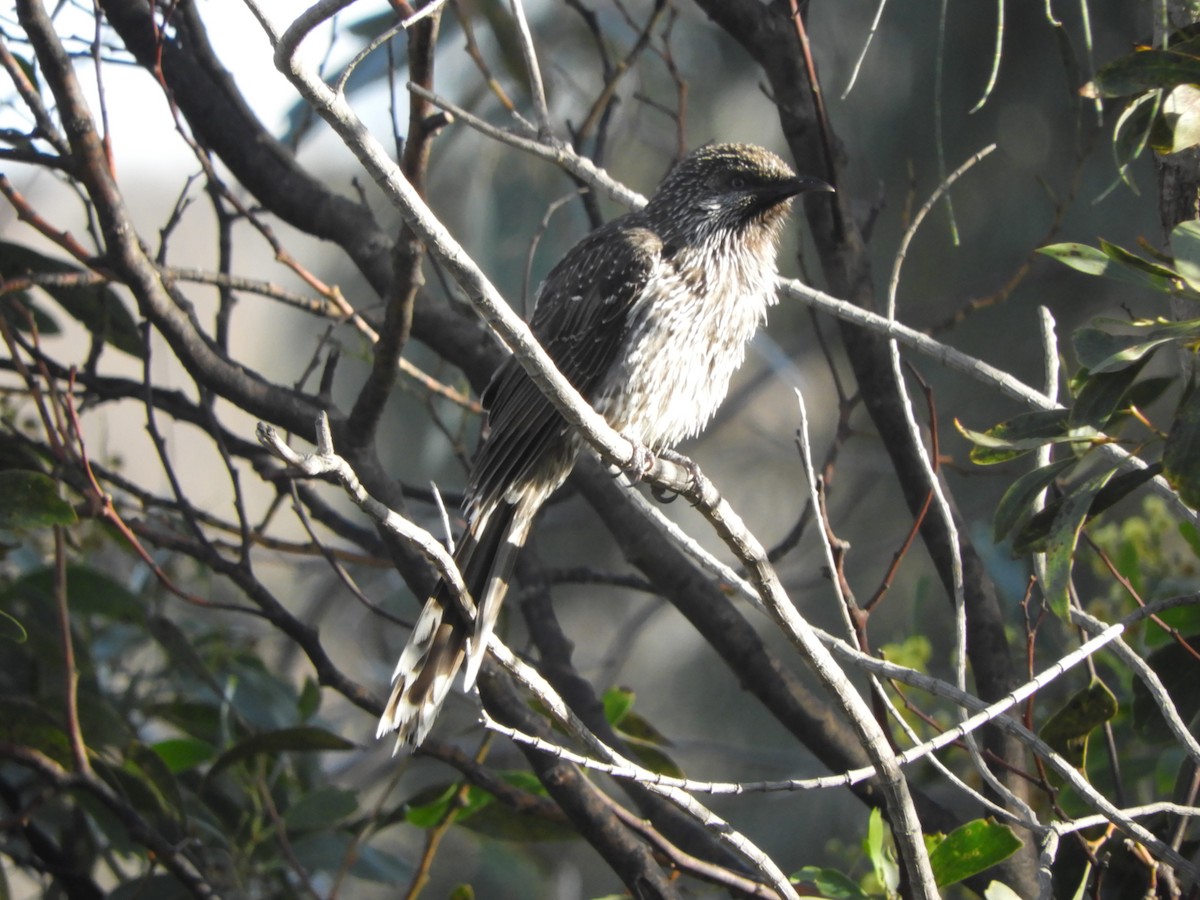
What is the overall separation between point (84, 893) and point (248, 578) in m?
1.16

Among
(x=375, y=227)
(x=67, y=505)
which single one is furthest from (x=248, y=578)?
(x=375, y=227)

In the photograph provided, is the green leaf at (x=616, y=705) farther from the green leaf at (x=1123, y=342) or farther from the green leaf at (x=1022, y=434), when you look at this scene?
the green leaf at (x=1123, y=342)

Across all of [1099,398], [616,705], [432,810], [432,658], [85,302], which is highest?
[85,302]

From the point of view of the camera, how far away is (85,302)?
3426mm

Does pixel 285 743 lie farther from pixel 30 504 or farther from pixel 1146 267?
pixel 1146 267

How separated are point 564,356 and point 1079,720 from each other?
1.57 metres

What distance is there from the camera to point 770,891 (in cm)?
255

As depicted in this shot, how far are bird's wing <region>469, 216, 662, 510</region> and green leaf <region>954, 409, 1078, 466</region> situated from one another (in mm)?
1240

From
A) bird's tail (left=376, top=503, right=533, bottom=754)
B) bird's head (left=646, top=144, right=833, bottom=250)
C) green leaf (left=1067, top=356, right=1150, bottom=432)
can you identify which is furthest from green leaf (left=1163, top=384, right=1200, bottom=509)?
bird's head (left=646, top=144, right=833, bottom=250)

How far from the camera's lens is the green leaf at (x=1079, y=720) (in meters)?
2.36

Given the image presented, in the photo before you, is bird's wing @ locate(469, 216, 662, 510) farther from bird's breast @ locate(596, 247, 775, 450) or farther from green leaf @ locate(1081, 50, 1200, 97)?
green leaf @ locate(1081, 50, 1200, 97)

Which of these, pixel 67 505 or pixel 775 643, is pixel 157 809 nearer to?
pixel 67 505

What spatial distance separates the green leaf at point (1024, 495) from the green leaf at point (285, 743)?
1749mm

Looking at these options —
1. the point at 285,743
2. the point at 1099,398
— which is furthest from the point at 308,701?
the point at 1099,398
